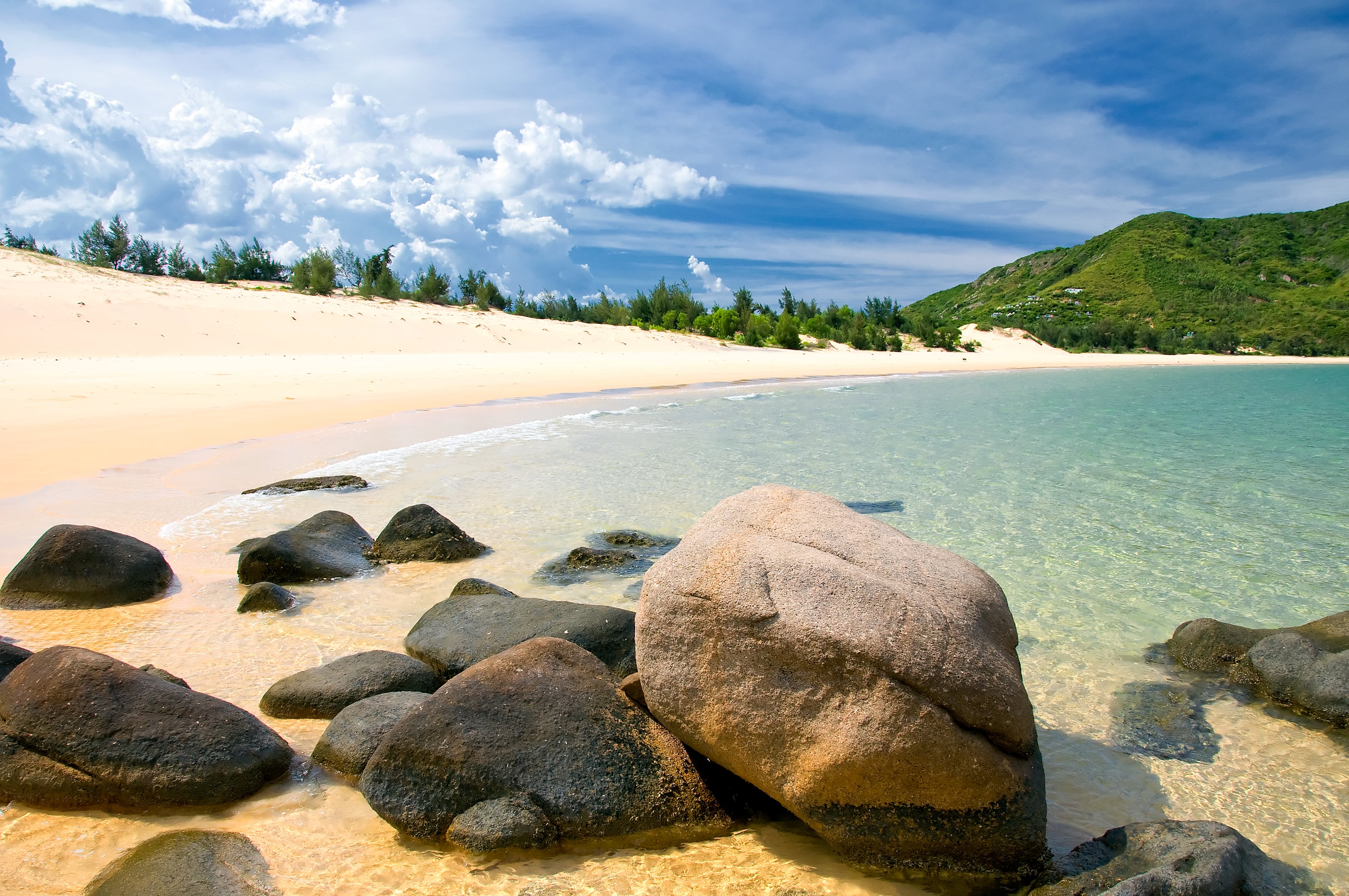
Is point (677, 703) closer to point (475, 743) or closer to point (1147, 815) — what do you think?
point (475, 743)

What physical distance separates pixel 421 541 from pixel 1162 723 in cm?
506

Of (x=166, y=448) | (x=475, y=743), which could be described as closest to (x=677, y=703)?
(x=475, y=743)

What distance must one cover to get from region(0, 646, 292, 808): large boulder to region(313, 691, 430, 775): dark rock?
6.9 inches

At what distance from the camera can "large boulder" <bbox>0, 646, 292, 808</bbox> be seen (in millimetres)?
2826

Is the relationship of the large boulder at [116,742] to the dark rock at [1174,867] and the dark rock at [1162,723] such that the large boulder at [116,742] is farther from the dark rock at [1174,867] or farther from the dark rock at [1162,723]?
the dark rock at [1162,723]

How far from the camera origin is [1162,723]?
12.6 feet

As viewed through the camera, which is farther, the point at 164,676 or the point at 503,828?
the point at 164,676

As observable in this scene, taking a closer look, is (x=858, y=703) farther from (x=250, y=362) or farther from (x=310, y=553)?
(x=250, y=362)

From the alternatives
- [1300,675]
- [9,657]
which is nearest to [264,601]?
[9,657]

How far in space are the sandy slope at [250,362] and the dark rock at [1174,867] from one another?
9201 millimetres

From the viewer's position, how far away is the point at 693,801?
9.70 feet

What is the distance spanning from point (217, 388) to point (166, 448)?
617cm

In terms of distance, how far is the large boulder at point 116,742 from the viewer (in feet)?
9.27

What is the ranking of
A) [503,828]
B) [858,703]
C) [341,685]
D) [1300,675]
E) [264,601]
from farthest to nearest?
1. [264,601]
2. [1300,675]
3. [341,685]
4. [503,828]
5. [858,703]
